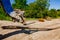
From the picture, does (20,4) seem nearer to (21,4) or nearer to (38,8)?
(21,4)

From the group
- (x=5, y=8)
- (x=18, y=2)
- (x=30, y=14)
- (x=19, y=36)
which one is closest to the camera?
(x=5, y=8)

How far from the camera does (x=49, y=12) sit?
3316 centimetres

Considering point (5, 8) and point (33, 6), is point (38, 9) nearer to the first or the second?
point (33, 6)

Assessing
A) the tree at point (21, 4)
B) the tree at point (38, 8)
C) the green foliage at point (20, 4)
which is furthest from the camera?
the tree at point (21, 4)

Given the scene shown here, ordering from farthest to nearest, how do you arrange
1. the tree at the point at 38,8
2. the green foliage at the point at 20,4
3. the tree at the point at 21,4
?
1. the tree at the point at 21,4
2. the green foliage at the point at 20,4
3. the tree at the point at 38,8

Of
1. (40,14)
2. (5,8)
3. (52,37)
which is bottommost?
(40,14)

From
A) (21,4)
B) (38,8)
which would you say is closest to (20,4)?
(21,4)

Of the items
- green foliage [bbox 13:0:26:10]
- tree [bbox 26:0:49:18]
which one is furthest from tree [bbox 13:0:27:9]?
tree [bbox 26:0:49:18]

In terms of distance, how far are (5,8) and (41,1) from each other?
82.4ft

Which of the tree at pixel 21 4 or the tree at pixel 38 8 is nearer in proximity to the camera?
the tree at pixel 38 8

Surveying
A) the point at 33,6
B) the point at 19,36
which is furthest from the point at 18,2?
the point at 19,36

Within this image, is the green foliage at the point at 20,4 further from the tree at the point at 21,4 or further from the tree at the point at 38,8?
the tree at the point at 38,8

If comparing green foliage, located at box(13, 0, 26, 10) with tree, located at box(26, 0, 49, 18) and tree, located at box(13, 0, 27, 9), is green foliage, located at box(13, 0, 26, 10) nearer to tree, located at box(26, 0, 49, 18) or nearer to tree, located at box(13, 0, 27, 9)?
tree, located at box(13, 0, 27, 9)

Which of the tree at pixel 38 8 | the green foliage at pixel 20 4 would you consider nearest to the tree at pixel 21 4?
the green foliage at pixel 20 4
